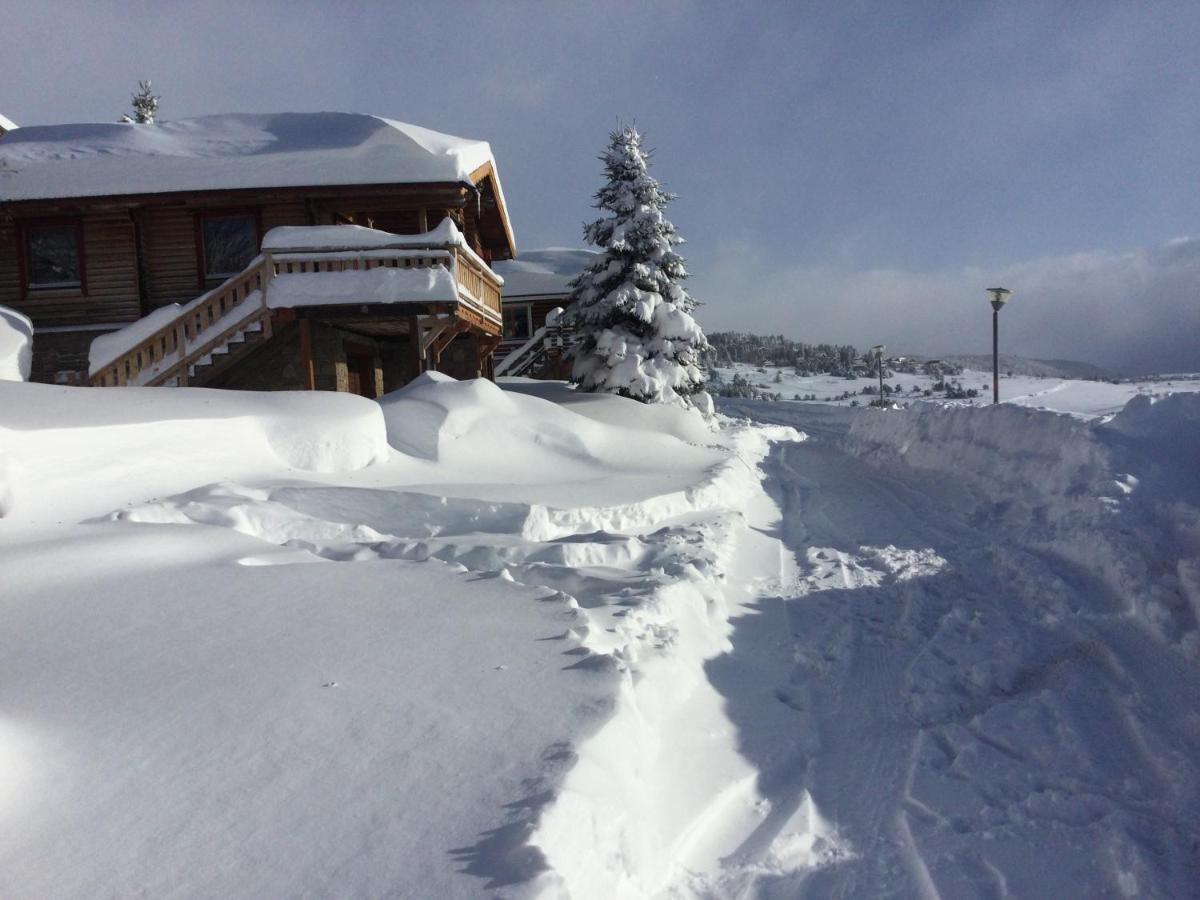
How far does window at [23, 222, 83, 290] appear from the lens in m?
14.6

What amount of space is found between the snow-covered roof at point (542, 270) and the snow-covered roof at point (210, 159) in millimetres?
10610

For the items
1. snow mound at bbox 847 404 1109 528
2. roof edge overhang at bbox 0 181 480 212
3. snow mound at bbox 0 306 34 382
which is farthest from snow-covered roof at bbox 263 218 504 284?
snow mound at bbox 847 404 1109 528

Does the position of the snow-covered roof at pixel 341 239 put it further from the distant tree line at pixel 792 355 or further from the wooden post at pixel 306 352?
the distant tree line at pixel 792 355

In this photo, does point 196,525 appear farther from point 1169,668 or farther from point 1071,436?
point 1071,436

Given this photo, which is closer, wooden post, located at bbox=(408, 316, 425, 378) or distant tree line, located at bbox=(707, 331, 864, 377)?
wooden post, located at bbox=(408, 316, 425, 378)

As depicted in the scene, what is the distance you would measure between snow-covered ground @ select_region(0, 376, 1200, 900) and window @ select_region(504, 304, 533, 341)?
21790mm

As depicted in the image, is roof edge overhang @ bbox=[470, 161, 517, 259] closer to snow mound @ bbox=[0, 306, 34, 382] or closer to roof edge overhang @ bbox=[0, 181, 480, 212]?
roof edge overhang @ bbox=[0, 181, 480, 212]

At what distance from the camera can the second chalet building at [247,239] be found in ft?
40.1

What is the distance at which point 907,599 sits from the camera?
214 inches

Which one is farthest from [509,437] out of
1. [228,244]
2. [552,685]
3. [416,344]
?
[228,244]

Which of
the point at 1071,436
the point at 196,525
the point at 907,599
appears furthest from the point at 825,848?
the point at 1071,436

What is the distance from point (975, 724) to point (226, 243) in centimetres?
1613

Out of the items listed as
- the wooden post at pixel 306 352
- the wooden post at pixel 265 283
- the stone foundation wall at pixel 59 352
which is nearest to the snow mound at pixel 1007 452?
the wooden post at pixel 306 352

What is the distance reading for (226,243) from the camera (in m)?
15.0
